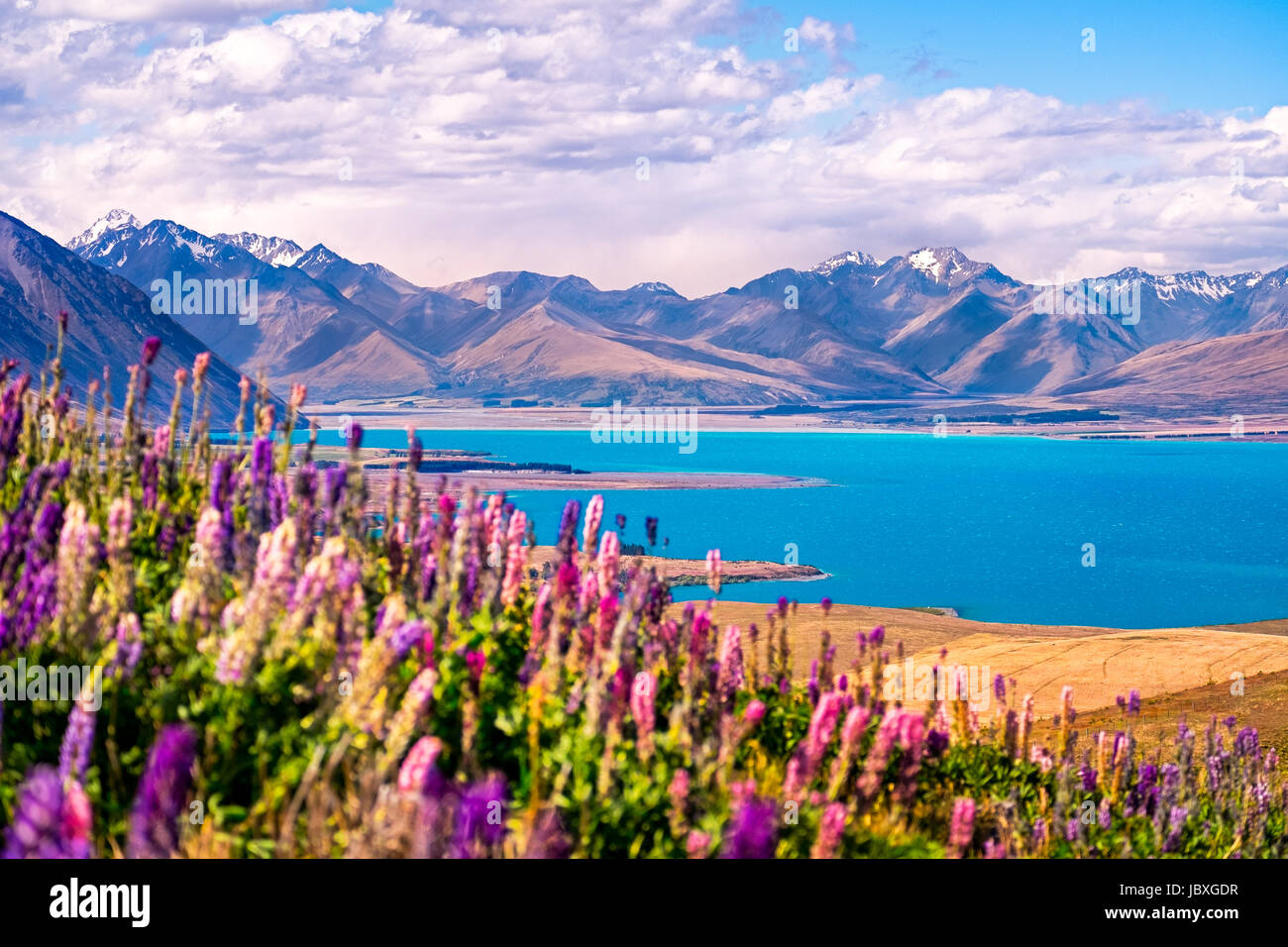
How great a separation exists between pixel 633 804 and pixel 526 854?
3.88 ft

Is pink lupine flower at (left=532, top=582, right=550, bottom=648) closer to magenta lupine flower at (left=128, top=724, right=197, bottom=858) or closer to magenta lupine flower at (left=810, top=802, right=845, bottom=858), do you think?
magenta lupine flower at (left=810, top=802, right=845, bottom=858)

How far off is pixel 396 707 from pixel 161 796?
2073 mm

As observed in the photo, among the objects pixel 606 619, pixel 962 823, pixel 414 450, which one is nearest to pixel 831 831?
pixel 962 823

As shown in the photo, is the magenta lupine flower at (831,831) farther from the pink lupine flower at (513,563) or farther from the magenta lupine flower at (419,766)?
A: the pink lupine flower at (513,563)

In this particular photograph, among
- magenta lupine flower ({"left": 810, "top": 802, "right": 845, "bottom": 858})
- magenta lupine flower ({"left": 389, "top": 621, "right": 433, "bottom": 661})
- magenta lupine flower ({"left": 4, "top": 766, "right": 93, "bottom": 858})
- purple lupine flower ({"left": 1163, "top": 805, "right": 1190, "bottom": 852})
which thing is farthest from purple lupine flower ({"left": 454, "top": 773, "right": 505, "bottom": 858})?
purple lupine flower ({"left": 1163, "top": 805, "right": 1190, "bottom": 852})

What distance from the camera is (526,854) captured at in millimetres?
3773

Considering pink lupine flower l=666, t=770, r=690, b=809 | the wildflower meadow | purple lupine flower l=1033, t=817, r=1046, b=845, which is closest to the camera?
the wildflower meadow

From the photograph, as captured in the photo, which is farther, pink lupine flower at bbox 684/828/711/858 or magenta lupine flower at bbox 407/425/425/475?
magenta lupine flower at bbox 407/425/425/475

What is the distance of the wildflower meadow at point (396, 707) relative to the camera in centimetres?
395

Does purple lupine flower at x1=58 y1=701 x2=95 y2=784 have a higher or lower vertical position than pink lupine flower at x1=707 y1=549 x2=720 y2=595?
lower

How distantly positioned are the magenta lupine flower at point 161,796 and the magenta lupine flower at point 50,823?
14cm

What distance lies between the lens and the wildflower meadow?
3.95 m

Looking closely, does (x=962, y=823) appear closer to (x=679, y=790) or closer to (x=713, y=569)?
(x=679, y=790)

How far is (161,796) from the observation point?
10.6ft
